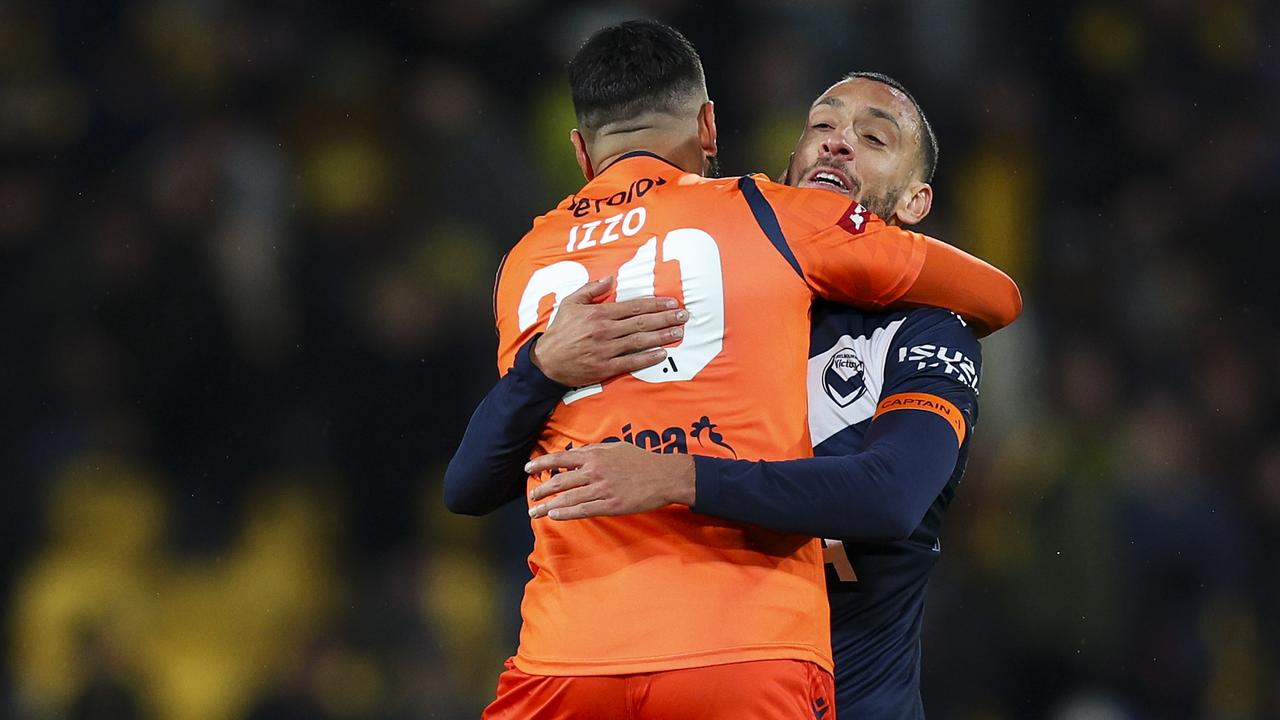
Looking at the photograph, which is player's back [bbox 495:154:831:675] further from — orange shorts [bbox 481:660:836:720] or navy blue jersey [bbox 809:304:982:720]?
navy blue jersey [bbox 809:304:982:720]

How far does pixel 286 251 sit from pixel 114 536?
143 centimetres

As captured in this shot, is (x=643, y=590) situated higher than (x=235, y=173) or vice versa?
(x=235, y=173)

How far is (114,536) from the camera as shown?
19.9ft

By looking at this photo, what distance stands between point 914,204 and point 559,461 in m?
1.24

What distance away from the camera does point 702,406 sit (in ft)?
7.61

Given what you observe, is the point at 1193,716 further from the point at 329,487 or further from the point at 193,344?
the point at 193,344

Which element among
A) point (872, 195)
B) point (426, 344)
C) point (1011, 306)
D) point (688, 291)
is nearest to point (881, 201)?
point (872, 195)

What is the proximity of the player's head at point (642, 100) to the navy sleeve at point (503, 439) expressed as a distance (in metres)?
0.44

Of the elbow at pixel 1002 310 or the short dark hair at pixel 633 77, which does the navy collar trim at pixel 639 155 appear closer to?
the short dark hair at pixel 633 77

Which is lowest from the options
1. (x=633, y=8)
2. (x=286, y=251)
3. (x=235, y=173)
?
(x=286, y=251)

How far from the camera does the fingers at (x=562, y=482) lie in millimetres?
2215

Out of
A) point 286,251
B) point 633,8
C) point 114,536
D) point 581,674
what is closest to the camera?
point 581,674

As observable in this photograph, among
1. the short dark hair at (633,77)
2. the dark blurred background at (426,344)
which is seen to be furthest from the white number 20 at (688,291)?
the dark blurred background at (426,344)

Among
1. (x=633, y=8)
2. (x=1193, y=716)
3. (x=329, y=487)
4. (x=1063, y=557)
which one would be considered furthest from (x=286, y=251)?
(x=1193, y=716)
